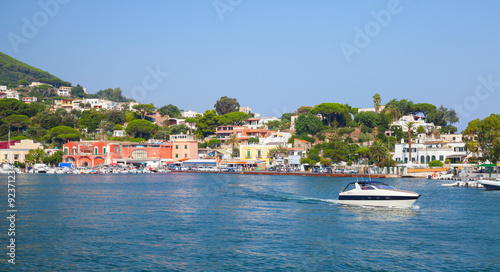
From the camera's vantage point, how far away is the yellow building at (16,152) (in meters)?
100

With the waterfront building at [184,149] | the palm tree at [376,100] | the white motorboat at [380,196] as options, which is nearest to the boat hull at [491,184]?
the white motorboat at [380,196]

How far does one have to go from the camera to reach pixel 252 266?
1852cm

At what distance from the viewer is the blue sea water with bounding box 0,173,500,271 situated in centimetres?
1898

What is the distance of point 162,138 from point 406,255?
4367 inches

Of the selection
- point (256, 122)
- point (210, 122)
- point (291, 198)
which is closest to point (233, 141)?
point (210, 122)

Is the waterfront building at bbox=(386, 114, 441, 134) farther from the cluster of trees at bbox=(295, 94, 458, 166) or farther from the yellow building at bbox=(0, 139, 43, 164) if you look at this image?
the yellow building at bbox=(0, 139, 43, 164)

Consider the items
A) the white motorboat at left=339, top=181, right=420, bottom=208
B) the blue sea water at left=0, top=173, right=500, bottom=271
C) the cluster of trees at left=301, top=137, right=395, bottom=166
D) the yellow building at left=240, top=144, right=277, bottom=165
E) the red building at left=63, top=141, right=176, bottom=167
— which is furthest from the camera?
the red building at left=63, top=141, right=176, bottom=167

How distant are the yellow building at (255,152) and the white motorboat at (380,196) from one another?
68.8m

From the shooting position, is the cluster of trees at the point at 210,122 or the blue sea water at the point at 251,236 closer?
the blue sea water at the point at 251,236

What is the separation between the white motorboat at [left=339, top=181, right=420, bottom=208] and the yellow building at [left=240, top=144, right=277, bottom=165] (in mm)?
68796

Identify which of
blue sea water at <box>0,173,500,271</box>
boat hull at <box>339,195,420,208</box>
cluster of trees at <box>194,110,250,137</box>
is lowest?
blue sea water at <box>0,173,500,271</box>

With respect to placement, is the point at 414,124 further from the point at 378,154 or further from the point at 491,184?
the point at 491,184

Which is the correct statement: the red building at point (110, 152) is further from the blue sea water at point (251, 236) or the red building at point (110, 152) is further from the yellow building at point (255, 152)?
the blue sea water at point (251, 236)

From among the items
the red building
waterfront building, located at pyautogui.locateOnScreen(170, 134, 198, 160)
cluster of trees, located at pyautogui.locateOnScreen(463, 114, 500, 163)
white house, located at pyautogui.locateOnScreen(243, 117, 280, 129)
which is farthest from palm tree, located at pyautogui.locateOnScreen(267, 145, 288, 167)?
cluster of trees, located at pyautogui.locateOnScreen(463, 114, 500, 163)
